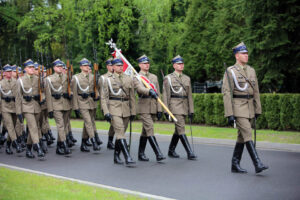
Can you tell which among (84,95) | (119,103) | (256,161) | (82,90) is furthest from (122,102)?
(256,161)

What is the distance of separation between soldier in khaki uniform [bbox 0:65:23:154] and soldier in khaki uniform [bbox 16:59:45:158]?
1.40 meters

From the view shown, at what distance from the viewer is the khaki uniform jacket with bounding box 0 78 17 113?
11875mm

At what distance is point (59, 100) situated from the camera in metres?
10.9

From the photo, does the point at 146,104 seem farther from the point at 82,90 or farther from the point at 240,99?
the point at 82,90

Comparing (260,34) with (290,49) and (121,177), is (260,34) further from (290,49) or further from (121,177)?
(121,177)

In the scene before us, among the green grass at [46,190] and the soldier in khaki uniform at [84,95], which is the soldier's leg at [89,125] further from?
the green grass at [46,190]

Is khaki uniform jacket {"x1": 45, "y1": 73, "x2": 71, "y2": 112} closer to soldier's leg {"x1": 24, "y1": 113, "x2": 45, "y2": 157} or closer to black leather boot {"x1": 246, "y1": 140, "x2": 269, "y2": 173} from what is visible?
soldier's leg {"x1": 24, "y1": 113, "x2": 45, "y2": 157}

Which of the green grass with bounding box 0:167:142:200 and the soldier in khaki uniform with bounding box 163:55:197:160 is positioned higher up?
the soldier in khaki uniform with bounding box 163:55:197:160

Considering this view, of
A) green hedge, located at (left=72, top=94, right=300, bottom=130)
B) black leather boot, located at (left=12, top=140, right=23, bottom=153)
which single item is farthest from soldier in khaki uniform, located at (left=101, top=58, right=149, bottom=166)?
green hedge, located at (left=72, top=94, right=300, bottom=130)

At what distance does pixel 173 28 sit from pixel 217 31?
3154 millimetres

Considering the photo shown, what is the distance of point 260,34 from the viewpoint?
17.0 meters

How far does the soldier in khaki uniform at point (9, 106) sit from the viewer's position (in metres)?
11.8

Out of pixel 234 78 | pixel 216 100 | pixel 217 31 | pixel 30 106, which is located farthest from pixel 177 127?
pixel 217 31

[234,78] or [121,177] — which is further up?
[234,78]
